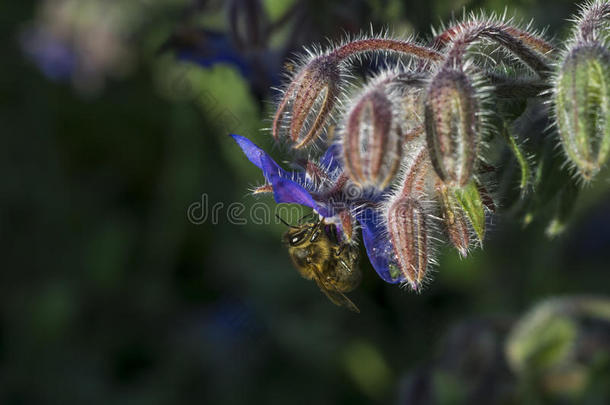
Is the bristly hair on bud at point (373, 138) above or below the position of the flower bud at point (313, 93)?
below

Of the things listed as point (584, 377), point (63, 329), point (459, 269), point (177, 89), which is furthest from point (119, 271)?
point (584, 377)

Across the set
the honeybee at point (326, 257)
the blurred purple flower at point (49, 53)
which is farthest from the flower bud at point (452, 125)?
the blurred purple flower at point (49, 53)

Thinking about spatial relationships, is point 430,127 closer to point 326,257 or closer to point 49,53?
point 326,257

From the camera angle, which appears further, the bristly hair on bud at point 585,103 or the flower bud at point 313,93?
the flower bud at point 313,93

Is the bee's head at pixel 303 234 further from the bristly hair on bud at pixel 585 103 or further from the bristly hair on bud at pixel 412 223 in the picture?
the bristly hair on bud at pixel 585 103

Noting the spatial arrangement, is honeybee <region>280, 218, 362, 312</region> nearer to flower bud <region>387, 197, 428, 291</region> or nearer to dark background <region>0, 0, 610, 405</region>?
flower bud <region>387, 197, 428, 291</region>

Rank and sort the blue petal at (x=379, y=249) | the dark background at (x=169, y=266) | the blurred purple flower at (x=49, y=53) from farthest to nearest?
the blurred purple flower at (x=49, y=53)
the dark background at (x=169, y=266)
the blue petal at (x=379, y=249)

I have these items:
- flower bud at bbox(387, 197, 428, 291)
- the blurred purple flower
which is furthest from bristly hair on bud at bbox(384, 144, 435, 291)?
the blurred purple flower

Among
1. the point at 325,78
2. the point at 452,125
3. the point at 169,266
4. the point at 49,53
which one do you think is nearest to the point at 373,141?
the point at 452,125
